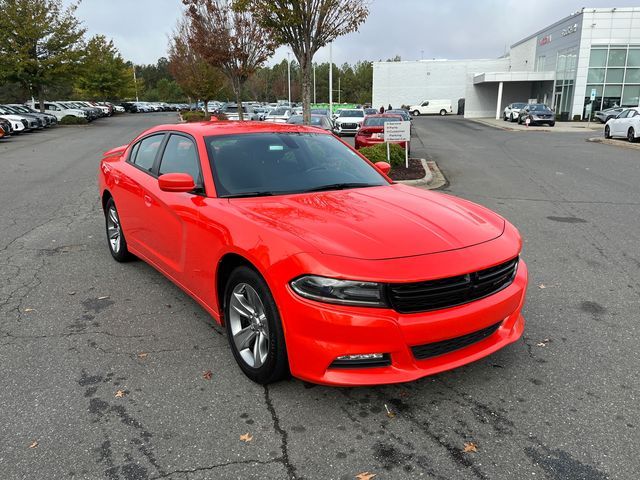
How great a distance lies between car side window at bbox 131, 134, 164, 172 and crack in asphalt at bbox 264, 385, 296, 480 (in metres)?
2.61

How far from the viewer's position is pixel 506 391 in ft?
10.3

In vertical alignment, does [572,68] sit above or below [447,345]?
above

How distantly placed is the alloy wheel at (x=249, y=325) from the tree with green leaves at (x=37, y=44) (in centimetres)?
3561

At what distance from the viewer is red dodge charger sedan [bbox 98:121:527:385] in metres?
2.69

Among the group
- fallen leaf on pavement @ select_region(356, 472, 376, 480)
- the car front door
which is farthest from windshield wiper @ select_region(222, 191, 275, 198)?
fallen leaf on pavement @ select_region(356, 472, 376, 480)

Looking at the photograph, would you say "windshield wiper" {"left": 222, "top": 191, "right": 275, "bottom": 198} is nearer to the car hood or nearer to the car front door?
the car hood

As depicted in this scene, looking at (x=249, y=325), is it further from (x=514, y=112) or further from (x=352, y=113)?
(x=514, y=112)


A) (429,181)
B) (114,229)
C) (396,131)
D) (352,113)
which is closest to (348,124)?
(352,113)

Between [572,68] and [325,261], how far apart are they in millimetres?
47617

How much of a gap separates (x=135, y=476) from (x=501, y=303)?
2.18 meters

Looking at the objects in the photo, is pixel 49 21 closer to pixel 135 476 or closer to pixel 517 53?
pixel 135 476

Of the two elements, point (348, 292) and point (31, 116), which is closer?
point (348, 292)

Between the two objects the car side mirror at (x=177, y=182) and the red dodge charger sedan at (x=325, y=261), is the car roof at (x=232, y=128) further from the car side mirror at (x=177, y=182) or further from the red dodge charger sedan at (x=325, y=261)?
the car side mirror at (x=177, y=182)

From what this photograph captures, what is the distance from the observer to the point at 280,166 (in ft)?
13.2
